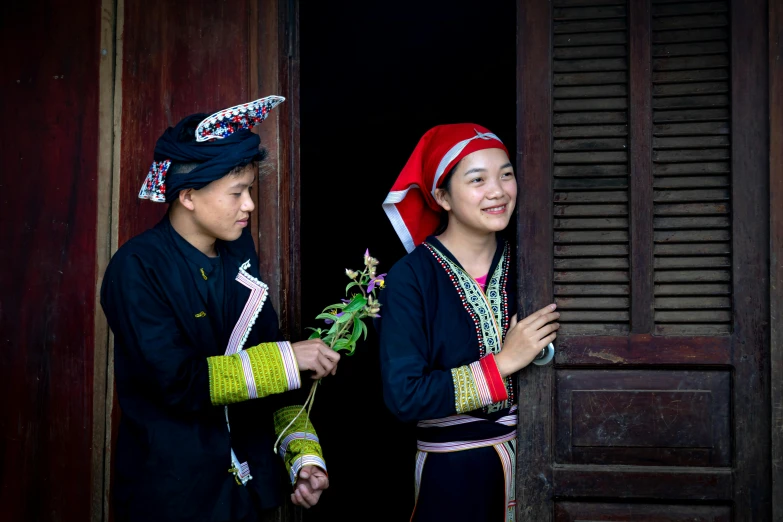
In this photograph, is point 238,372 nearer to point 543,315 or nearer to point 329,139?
point 543,315

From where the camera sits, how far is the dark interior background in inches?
190

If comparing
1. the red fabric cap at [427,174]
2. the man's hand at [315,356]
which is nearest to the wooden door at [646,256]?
the red fabric cap at [427,174]

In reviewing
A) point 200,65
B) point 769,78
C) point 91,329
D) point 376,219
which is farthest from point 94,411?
point 376,219

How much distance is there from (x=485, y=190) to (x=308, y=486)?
1.03 meters

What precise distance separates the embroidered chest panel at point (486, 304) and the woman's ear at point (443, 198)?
5.4 inches

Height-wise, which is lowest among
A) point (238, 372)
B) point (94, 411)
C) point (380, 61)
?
point (94, 411)

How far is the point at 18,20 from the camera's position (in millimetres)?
2756

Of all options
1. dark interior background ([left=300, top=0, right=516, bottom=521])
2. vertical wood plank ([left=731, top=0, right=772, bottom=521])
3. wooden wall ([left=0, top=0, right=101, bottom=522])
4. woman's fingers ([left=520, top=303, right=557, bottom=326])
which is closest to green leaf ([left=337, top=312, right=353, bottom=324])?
woman's fingers ([left=520, top=303, right=557, bottom=326])

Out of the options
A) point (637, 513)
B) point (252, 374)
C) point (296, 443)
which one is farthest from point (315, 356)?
point (637, 513)

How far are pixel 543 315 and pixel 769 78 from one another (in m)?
0.92

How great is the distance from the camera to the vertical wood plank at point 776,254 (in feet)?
7.37

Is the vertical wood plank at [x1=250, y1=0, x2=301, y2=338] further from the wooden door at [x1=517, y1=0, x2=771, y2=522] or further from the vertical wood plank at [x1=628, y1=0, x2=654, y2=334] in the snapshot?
the vertical wood plank at [x1=628, y1=0, x2=654, y2=334]

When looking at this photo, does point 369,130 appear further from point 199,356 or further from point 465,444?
point 199,356

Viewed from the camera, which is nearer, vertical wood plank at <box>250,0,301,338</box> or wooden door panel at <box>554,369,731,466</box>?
wooden door panel at <box>554,369,731,466</box>
